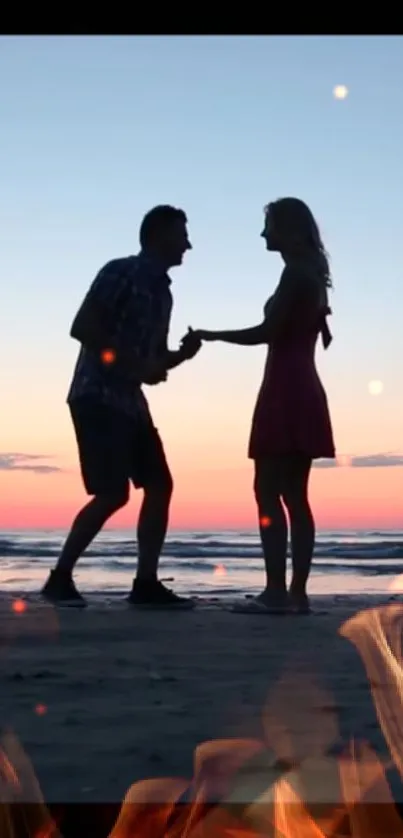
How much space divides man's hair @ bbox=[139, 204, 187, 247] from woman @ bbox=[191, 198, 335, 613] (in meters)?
0.47

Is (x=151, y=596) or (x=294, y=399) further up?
(x=294, y=399)

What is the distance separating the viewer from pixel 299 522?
15.8 ft

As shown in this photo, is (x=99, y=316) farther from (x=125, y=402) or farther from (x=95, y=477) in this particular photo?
(x=95, y=477)

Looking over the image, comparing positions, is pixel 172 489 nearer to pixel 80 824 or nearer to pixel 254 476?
pixel 254 476

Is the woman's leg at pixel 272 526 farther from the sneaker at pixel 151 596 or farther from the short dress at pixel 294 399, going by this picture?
the sneaker at pixel 151 596

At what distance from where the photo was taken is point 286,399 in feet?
15.9

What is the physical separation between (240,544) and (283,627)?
15022 millimetres

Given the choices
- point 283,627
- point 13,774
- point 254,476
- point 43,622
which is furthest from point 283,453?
point 13,774

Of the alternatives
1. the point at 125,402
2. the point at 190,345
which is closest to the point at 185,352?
the point at 190,345

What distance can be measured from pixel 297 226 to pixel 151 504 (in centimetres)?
139

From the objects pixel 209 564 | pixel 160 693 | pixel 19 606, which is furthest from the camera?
pixel 209 564

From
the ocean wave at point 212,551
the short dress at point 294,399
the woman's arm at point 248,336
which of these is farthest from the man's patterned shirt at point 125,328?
the ocean wave at point 212,551

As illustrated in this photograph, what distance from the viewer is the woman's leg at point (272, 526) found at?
4758 millimetres
